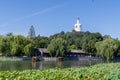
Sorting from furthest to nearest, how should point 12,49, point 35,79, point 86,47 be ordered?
point 86,47
point 12,49
point 35,79

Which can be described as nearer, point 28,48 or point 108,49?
point 28,48

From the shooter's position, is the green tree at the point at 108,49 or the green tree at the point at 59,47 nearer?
the green tree at the point at 108,49

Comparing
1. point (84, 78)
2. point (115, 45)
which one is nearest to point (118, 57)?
point (115, 45)

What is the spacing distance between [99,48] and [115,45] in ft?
10.2

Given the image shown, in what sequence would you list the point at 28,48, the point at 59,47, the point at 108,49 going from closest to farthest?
the point at 28,48 < the point at 108,49 < the point at 59,47

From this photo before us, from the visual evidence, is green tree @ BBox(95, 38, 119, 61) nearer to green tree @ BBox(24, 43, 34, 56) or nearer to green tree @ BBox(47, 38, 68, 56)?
green tree @ BBox(47, 38, 68, 56)

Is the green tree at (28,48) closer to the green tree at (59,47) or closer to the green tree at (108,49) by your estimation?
the green tree at (59,47)

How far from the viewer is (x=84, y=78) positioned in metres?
9.43

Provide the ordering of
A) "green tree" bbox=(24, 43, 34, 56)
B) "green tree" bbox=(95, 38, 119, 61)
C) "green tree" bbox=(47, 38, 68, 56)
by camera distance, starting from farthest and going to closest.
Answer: "green tree" bbox=(47, 38, 68, 56), "green tree" bbox=(95, 38, 119, 61), "green tree" bbox=(24, 43, 34, 56)

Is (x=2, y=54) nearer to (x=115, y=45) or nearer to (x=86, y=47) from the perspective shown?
(x=115, y=45)

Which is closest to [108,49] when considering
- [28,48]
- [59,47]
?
[59,47]

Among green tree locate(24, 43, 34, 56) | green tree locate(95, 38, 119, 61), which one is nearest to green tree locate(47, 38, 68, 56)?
green tree locate(24, 43, 34, 56)

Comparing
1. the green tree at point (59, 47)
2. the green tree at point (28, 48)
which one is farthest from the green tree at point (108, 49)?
the green tree at point (28, 48)

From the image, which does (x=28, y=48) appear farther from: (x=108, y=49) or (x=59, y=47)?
(x=108, y=49)
